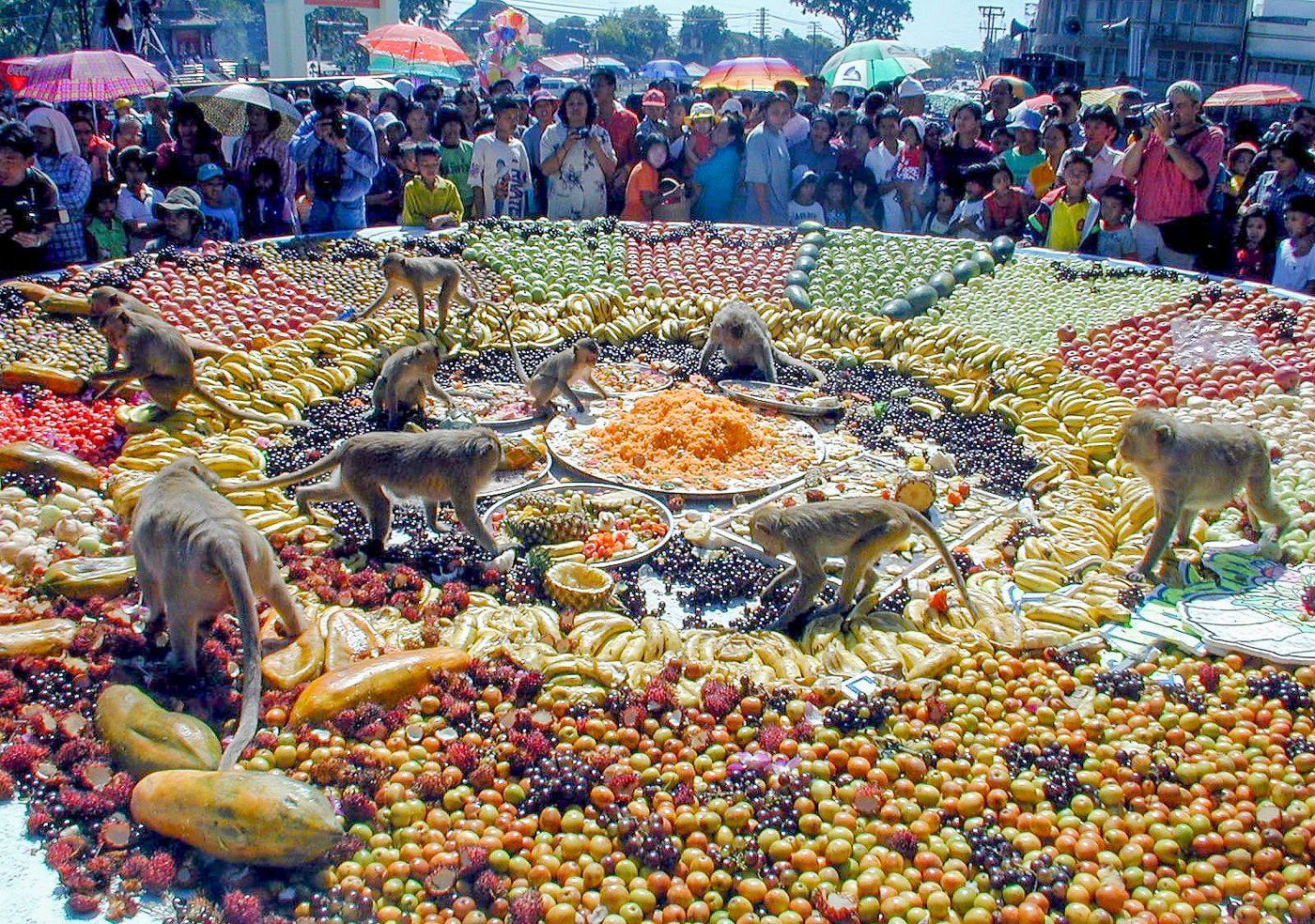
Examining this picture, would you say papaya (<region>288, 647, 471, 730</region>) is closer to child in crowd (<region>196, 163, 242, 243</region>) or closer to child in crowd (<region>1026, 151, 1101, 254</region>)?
child in crowd (<region>196, 163, 242, 243</region>)

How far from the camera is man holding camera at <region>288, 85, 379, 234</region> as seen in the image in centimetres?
1280

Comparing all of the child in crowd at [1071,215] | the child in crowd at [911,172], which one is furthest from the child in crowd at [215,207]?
the child in crowd at [1071,215]

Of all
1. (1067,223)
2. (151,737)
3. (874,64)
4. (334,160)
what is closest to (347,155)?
(334,160)

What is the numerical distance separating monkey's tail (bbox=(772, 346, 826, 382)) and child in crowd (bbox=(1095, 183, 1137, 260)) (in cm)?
467

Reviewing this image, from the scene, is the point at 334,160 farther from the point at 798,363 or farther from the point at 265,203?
the point at 798,363

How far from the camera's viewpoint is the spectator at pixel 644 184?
14680 mm

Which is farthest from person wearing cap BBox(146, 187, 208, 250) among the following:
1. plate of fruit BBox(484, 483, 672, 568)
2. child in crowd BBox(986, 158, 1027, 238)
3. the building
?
the building

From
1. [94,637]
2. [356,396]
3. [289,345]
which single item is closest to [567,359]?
[356,396]

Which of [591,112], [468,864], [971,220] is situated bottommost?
[468,864]

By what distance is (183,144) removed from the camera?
1287 centimetres

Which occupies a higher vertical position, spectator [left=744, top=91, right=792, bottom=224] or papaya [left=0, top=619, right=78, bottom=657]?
spectator [left=744, top=91, right=792, bottom=224]

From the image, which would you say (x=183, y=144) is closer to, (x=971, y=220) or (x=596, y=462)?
(x=596, y=462)

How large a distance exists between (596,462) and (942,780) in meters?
4.52

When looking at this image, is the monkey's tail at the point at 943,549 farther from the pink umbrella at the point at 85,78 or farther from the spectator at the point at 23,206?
the pink umbrella at the point at 85,78
